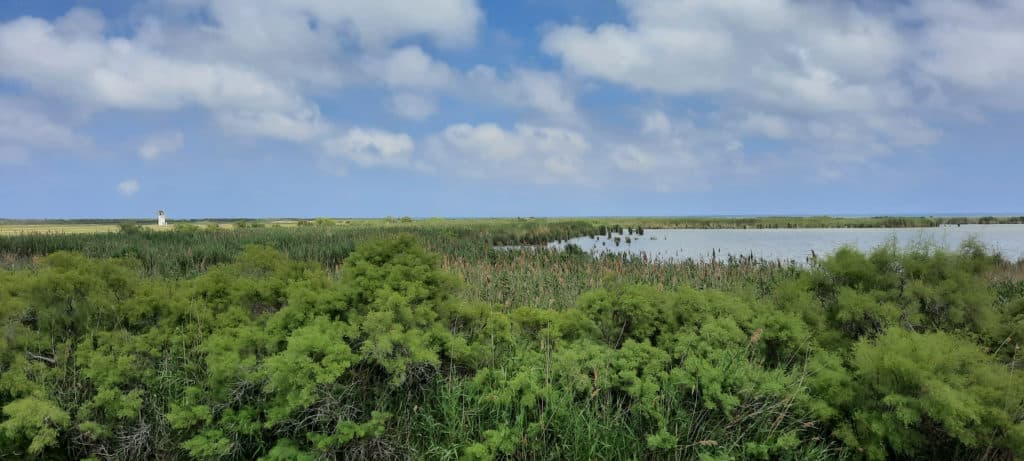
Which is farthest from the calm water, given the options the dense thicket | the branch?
the branch

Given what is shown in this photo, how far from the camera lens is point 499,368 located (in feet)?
14.9

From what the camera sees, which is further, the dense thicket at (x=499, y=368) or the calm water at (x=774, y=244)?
the calm water at (x=774, y=244)

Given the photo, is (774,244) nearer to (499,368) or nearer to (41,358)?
(499,368)

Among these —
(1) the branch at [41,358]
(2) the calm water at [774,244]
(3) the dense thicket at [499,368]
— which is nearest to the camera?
(3) the dense thicket at [499,368]

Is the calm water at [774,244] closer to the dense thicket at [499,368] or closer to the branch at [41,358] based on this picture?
the dense thicket at [499,368]

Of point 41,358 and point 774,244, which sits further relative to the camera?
point 774,244

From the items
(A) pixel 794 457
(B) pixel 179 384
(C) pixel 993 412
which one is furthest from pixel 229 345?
(C) pixel 993 412

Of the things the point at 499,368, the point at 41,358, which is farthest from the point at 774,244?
the point at 41,358

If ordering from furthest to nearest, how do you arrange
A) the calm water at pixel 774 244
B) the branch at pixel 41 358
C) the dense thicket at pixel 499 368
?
1. the calm water at pixel 774 244
2. the branch at pixel 41 358
3. the dense thicket at pixel 499 368

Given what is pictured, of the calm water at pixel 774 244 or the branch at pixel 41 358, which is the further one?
the calm water at pixel 774 244

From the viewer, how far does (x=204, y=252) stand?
630 inches

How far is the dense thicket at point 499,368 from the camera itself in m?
3.63

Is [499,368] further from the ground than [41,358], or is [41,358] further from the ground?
[41,358]

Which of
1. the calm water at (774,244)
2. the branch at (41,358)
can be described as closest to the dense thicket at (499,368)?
the branch at (41,358)
